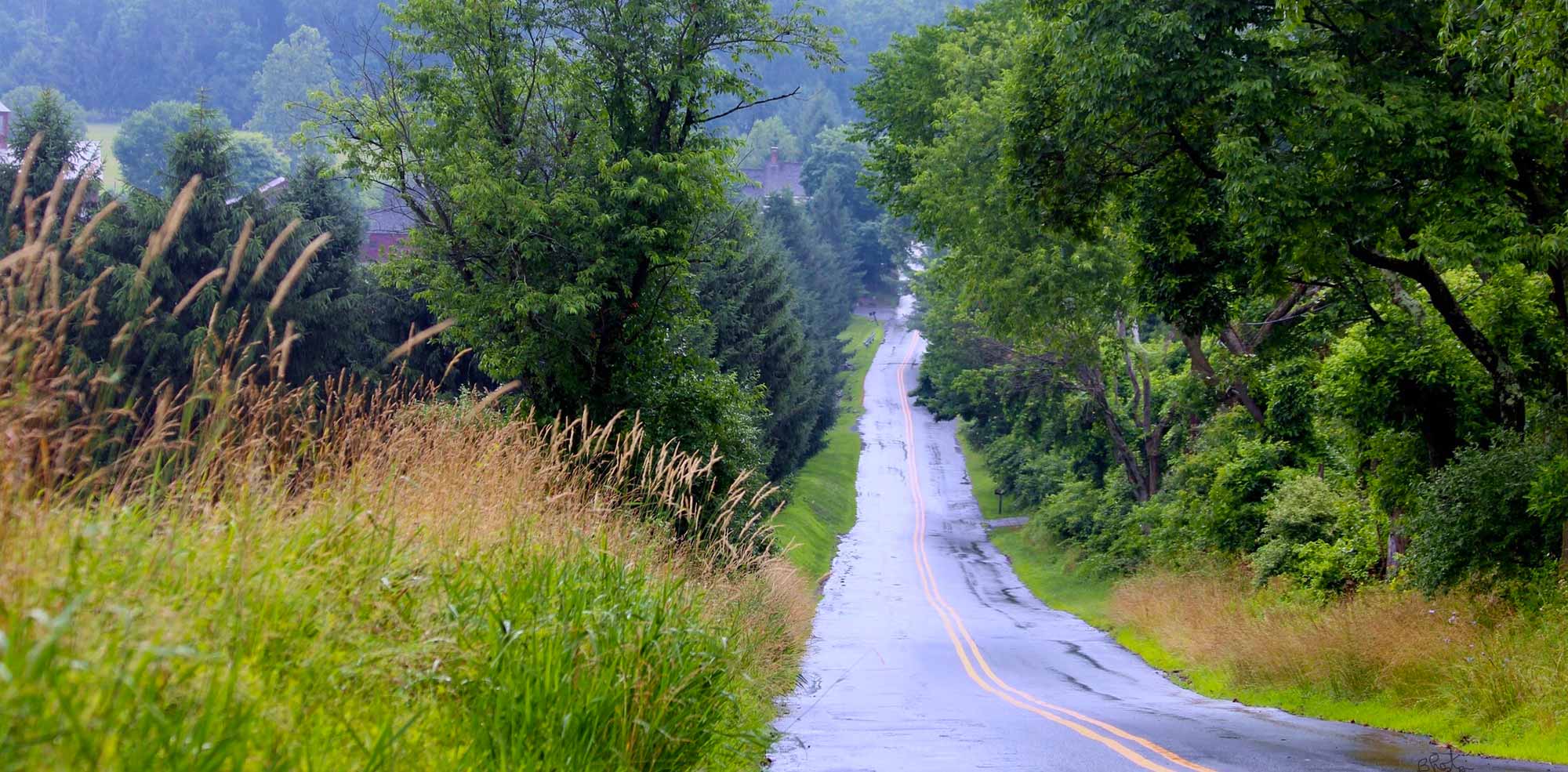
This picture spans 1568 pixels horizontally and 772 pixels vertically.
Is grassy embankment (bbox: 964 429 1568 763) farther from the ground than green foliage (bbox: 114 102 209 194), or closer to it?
closer to it

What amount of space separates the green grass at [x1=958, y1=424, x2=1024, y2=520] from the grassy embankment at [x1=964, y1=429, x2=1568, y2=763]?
133 feet

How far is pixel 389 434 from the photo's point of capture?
7.64 metres

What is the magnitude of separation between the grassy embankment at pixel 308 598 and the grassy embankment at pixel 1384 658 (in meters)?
7.98

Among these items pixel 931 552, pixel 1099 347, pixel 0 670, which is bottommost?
pixel 931 552

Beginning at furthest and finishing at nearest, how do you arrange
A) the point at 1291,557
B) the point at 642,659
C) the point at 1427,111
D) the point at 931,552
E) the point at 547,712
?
the point at 931,552 < the point at 1291,557 < the point at 1427,111 < the point at 642,659 < the point at 547,712

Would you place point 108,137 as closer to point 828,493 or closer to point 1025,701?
point 828,493

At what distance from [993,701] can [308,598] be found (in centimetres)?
1370

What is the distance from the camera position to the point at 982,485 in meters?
78.5

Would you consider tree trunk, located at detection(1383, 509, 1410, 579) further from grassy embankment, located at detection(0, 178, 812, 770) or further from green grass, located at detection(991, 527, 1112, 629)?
grassy embankment, located at detection(0, 178, 812, 770)

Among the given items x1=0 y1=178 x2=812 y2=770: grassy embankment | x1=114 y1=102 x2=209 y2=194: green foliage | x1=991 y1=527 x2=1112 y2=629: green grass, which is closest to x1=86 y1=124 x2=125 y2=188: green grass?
x1=114 y1=102 x2=209 y2=194: green foliage

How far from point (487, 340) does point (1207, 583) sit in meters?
15.9

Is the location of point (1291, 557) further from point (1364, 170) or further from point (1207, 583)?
point (1364, 170)

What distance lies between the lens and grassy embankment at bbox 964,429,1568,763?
41.3 feet

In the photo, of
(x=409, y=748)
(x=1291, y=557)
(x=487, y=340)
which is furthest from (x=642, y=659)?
(x=1291, y=557)
